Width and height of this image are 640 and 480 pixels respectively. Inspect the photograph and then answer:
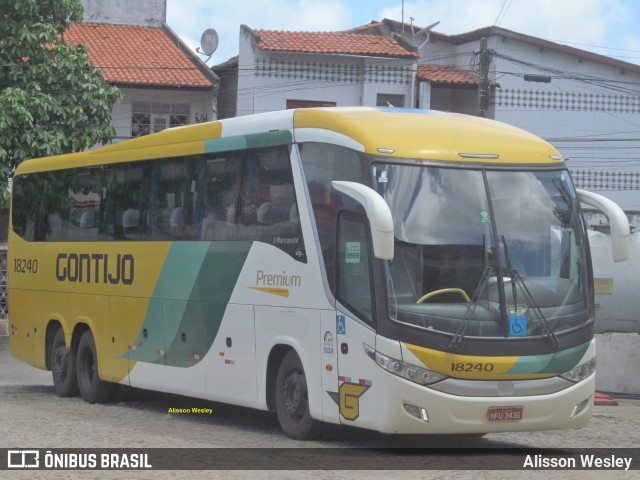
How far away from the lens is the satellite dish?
39.3 metres

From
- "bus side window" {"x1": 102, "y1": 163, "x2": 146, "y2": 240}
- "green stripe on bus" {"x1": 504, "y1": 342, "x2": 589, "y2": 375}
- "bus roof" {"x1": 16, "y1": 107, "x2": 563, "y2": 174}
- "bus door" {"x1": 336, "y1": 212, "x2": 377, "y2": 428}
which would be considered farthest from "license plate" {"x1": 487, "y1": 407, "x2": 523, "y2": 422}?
"bus side window" {"x1": 102, "y1": 163, "x2": 146, "y2": 240}

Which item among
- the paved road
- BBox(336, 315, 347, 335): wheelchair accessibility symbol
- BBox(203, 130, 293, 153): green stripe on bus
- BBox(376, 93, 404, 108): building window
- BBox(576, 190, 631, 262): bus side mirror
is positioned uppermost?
BBox(376, 93, 404, 108): building window

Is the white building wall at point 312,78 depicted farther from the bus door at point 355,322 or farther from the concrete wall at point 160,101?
the bus door at point 355,322

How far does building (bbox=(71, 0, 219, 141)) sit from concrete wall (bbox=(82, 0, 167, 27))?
78 centimetres

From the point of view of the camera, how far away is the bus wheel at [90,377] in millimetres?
16156

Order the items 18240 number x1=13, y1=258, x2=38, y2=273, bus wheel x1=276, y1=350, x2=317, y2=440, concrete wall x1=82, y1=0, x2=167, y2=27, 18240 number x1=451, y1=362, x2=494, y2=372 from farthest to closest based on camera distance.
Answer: concrete wall x1=82, y1=0, x2=167, y2=27
18240 number x1=13, y1=258, x2=38, y2=273
bus wheel x1=276, y1=350, x2=317, y2=440
18240 number x1=451, y1=362, x2=494, y2=372

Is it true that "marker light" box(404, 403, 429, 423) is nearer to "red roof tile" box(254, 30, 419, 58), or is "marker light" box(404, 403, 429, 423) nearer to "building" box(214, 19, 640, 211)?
"building" box(214, 19, 640, 211)

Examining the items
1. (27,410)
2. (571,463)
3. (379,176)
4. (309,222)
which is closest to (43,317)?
(27,410)

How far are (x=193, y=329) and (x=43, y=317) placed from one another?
4.52 metres

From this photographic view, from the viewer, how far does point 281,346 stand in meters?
12.3

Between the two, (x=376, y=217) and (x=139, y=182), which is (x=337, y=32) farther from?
A: (x=376, y=217)

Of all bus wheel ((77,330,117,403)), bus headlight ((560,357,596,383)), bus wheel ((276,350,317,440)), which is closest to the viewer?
bus headlight ((560,357,596,383))

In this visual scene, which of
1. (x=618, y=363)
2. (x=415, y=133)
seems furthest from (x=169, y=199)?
(x=618, y=363)

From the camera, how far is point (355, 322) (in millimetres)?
10930
